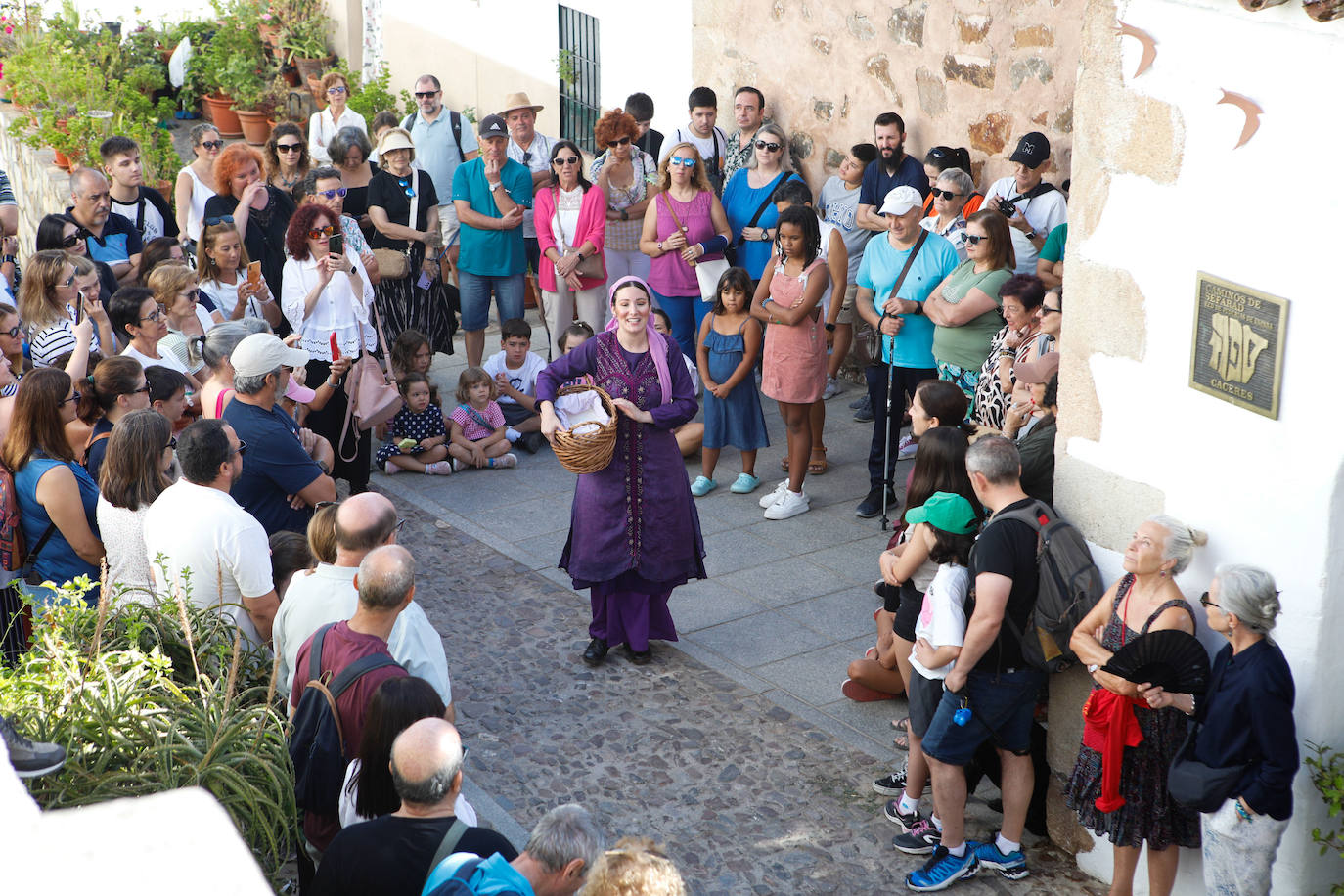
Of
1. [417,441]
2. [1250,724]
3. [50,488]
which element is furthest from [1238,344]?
[417,441]

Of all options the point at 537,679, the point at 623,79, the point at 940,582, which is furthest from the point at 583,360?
the point at 623,79

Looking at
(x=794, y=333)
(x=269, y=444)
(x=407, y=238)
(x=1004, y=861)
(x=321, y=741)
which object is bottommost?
(x=1004, y=861)

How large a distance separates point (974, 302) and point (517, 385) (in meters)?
3.57

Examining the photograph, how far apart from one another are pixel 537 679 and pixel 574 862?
10.2 feet

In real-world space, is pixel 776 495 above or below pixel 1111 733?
below

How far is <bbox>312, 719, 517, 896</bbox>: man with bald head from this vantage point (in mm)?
3389

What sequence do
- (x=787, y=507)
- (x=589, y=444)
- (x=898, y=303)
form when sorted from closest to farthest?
(x=589, y=444), (x=898, y=303), (x=787, y=507)

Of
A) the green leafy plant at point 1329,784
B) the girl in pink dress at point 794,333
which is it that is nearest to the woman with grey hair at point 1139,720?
the green leafy plant at point 1329,784

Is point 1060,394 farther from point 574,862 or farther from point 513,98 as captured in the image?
point 513,98

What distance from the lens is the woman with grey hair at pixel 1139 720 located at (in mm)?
4270

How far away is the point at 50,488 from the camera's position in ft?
17.2

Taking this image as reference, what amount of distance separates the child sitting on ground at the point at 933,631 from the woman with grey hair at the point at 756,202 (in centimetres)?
473

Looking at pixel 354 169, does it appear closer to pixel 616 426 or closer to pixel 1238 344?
pixel 616 426

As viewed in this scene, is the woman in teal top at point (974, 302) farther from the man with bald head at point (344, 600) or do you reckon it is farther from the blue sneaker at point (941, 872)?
the man with bald head at point (344, 600)
